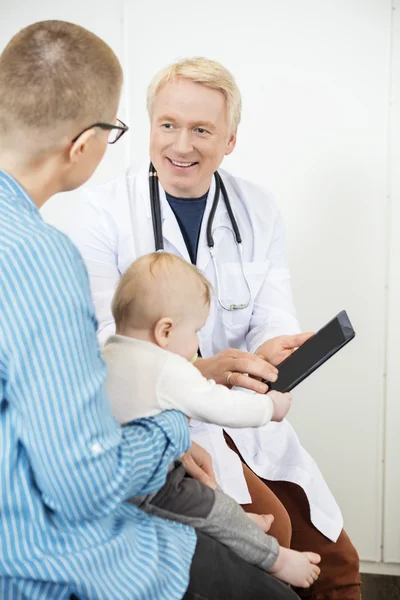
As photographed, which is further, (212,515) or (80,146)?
(212,515)

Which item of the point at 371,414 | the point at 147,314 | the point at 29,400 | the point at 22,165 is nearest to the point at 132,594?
the point at 29,400

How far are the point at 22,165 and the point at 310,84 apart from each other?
1738 millimetres

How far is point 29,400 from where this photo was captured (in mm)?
1039

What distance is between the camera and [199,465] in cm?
174

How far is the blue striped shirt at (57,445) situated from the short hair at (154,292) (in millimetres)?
286

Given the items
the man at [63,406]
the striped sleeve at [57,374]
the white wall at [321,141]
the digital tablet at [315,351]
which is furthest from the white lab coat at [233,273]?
the striped sleeve at [57,374]

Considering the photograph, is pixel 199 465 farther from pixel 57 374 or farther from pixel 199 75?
pixel 199 75

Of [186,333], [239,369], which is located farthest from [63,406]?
[239,369]

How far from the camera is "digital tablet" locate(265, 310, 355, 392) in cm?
159

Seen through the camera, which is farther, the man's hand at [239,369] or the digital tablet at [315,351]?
the man's hand at [239,369]

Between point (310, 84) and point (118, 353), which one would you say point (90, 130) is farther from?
point (310, 84)

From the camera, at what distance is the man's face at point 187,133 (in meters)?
2.09

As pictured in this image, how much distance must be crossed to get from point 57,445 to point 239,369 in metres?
0.80

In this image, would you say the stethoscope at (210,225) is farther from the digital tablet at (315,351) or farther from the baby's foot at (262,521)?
the baby's foot at (262,521)
